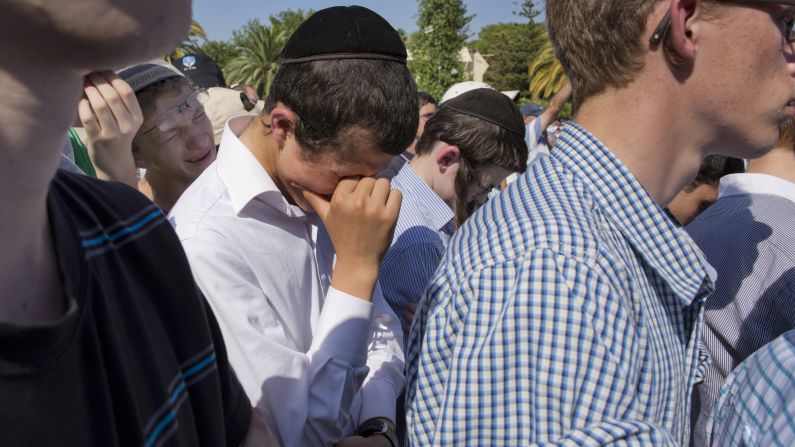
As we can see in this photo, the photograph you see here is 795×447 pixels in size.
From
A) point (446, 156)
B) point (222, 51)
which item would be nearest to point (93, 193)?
point (446, 156)

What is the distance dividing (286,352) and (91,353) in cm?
91

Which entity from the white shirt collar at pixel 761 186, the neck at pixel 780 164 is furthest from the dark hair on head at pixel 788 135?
the white shirt collar at pixel 761 186

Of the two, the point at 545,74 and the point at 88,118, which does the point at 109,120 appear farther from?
the point at 545,74

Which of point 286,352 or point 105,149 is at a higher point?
point 105,149

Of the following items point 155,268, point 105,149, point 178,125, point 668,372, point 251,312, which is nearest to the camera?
point 155,268

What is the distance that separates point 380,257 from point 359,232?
11 cm

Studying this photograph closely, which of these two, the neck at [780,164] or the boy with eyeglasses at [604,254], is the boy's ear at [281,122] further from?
the neck at [780,164]

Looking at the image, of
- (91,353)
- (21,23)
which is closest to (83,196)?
(91,353)

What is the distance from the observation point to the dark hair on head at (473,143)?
3.59 metres

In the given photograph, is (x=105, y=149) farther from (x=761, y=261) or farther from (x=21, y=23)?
(x=761, y=261)

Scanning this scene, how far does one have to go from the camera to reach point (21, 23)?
71 cm

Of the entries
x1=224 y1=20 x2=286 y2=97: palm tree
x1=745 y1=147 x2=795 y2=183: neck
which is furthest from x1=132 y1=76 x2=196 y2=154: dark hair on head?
x1=224 y1=20 x2=286 y2=97: palm tree

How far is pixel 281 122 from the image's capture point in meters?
2.09

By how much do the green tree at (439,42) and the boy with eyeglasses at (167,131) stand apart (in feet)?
120
